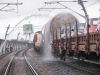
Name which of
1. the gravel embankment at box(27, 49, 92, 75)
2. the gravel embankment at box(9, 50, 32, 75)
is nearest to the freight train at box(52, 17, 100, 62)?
the gravel embankment at box(27, 49, 92, 75)

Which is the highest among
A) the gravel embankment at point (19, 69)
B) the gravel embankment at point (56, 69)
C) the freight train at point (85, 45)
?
the freight train at point (85, 45)

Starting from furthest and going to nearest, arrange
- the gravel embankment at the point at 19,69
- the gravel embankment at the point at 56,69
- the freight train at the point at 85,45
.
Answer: the gravel embankment at the point at 19,69, the gravel embankment at the point at 56,69, the freight train at the point at 85,45

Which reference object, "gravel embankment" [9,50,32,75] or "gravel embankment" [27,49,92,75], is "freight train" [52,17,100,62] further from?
"gravel embankment" [9,50,32,75]

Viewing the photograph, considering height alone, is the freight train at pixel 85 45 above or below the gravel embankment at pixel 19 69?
above

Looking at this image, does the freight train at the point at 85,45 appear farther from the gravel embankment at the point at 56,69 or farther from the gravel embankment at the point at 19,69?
the gravel embankment at the point at 19,69

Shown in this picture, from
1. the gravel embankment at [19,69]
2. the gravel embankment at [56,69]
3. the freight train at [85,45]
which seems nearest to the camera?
the freight train at [85,45]

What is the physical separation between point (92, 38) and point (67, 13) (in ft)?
40.0

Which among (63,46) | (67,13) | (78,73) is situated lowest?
(78,73)

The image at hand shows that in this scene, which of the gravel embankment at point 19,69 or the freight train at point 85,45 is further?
the gravel embankment at point 19,69

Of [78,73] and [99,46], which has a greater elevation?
[99,46]

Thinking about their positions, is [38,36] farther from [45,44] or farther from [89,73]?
[89,73]

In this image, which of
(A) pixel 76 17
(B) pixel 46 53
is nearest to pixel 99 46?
(A) pixel 76 17

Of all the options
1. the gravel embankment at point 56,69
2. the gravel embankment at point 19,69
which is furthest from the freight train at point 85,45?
the gravel embankment at point 19,69

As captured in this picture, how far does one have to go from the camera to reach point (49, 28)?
25719 mm
